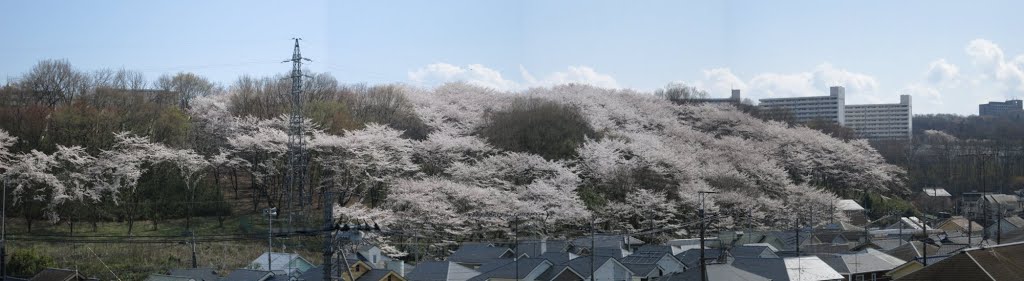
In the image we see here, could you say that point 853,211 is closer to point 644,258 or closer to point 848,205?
point 848,205

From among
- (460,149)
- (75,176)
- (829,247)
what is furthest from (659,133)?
(75,176)

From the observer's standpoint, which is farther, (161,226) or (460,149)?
(460,149)

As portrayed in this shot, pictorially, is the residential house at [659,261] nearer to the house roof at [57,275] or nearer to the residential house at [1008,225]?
the house roof at [57,275]

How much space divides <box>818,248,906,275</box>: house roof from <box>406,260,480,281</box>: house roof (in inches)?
280

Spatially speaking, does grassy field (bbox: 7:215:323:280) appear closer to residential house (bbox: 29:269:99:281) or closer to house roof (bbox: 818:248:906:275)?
residential house (bbox: 29:269:99:281)

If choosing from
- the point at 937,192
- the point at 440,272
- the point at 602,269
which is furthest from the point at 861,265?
the point at 937,192

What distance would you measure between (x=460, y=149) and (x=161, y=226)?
999 centimetres

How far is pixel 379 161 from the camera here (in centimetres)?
2892

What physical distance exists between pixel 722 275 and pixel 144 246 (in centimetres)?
1346

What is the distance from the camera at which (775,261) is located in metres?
18.5

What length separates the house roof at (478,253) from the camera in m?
23.0

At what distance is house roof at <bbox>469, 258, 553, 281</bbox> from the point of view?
64.3 ft

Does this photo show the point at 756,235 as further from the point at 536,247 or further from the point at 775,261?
the point at 775,261

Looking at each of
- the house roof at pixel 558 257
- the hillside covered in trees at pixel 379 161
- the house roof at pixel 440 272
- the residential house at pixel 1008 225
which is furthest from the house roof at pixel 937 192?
the house roof at pixel 440 272
